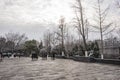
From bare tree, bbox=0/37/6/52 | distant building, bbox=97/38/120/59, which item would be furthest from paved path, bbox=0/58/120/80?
bare tree, bbox=0/37/6/52

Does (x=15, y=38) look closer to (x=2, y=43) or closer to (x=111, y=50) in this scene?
(x=2, y=43)

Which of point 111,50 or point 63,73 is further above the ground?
point 111,50

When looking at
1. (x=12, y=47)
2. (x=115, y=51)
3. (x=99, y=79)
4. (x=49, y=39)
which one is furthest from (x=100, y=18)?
(x=12, y=47)

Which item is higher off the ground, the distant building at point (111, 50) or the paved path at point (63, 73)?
the distant building at point (111, 50)

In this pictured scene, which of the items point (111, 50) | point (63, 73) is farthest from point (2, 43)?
point (63, 73)

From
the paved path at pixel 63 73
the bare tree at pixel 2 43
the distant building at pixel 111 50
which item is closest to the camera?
the paved path at pixel 63 73

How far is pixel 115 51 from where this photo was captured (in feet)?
147

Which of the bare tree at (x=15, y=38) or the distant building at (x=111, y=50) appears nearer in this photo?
the distant building at (x=111, y=50)

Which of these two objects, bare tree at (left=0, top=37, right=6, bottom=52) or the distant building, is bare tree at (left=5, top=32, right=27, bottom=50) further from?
the distant building

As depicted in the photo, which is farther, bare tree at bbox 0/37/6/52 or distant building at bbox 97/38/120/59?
bare tree at bbox 0/37/6/52

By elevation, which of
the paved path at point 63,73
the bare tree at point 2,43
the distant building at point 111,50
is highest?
the bare tree at point 2,43

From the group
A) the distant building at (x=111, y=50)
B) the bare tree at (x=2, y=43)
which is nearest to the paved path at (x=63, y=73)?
the distant building at (x=111, y=50)

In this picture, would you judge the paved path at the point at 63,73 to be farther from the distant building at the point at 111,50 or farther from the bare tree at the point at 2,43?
the bare tree at the point at 2,43

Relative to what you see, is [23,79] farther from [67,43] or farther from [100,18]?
[67,43]
